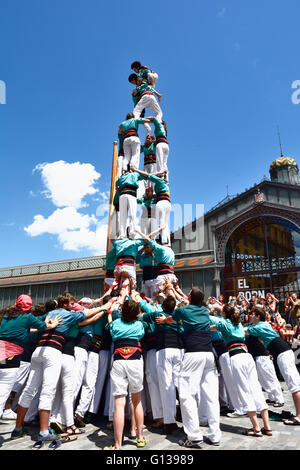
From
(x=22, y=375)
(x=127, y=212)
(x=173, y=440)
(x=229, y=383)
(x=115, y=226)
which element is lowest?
(x=173, y=440)

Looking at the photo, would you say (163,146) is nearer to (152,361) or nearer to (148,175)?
(148,175)

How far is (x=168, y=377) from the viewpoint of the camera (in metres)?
4.40

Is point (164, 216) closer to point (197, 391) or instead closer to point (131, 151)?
point (131, 151)

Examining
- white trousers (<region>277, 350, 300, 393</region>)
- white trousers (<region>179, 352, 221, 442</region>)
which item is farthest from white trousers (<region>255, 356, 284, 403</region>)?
white trousers (<region>179, 352, 221, 442</region>)

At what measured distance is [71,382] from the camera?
13.6ft

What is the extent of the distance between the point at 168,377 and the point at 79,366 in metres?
1.42

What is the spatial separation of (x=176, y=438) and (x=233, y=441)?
73 centimetres

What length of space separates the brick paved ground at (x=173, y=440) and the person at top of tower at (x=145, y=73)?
8605 mm

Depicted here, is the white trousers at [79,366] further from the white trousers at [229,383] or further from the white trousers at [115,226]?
the white trousers at [115,226]

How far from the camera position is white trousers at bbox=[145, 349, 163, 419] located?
177 inches

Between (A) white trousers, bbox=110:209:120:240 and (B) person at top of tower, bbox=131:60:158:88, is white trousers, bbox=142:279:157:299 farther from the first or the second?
(B) person at top of tower, bbox=131:60:158:88

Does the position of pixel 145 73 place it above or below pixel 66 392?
above

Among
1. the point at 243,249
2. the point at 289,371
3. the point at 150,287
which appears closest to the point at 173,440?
the point at 289,371
